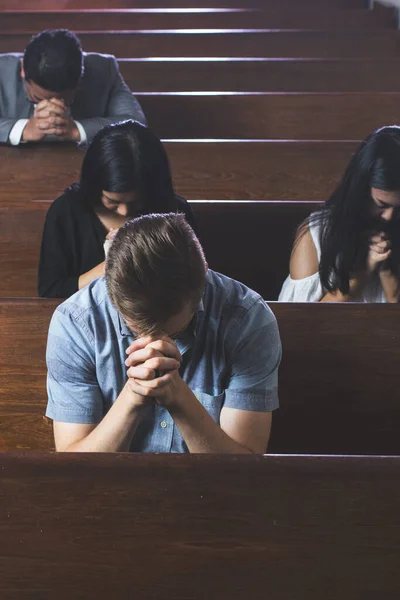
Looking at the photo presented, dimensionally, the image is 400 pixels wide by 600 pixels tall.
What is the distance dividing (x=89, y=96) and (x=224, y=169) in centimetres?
51

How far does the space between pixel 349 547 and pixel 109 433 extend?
1.15 feet

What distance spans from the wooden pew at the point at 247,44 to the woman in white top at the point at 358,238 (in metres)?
2.04

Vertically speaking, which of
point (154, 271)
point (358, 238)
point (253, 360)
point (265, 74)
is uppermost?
point (154, 271)

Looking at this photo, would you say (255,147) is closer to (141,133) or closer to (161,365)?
(141,133)

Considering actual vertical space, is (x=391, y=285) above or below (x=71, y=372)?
below

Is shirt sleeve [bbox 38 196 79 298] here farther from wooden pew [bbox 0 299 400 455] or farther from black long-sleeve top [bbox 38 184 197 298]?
wooden pew [bbox 0 299 400 455]

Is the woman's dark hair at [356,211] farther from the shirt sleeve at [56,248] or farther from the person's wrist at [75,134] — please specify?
the person's wrist at [75,134]

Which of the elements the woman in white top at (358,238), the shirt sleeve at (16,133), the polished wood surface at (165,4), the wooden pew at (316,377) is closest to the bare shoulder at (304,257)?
the woman in white top at (358,238)

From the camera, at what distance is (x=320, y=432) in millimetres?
1433

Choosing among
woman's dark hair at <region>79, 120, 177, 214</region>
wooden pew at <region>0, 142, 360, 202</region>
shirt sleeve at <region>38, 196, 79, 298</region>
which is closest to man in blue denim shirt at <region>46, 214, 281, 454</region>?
woman's dark hair at <region>79, 120, 177, 214</region>

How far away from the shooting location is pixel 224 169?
7.72 feet

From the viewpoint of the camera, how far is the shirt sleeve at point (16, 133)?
7.67 feet

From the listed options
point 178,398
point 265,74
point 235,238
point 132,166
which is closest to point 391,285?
point 235,238

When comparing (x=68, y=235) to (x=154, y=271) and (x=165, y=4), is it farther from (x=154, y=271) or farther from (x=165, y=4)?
(x=165, y=4)
